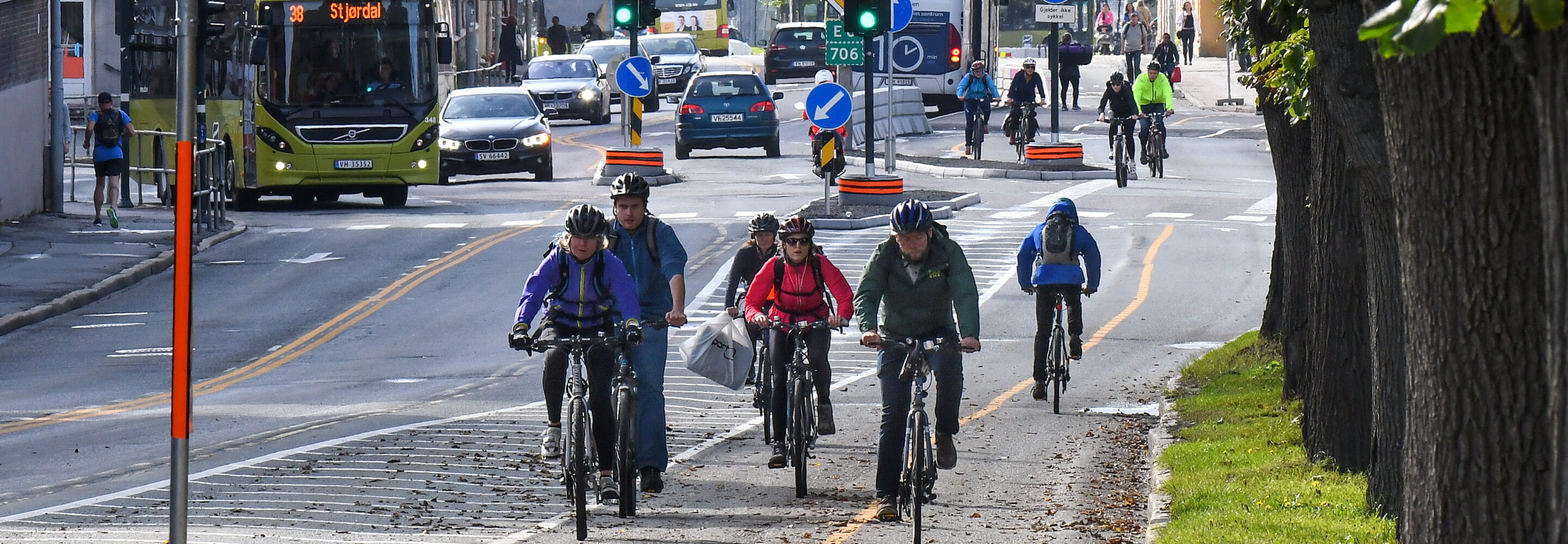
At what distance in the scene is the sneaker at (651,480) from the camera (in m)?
10.5

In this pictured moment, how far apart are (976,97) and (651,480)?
82.6 feet

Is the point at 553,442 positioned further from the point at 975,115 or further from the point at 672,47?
the point at 672,47

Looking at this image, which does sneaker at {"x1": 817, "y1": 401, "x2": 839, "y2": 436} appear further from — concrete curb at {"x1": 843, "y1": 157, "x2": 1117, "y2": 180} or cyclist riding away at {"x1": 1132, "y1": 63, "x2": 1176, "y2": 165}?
concrete curb at {"x1": 843, "y1": 157, "x2": 1117, "y2": 180}

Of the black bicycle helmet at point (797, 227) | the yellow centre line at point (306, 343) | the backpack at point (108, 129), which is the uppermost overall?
the backpack at point (108, 129)

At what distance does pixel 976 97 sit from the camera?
35.0m

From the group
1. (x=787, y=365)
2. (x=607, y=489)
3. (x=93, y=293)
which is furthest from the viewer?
(x=93, y=293)

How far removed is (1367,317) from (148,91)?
23.0 m

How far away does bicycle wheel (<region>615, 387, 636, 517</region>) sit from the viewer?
957 centimetres

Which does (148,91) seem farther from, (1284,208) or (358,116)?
(1284,208)

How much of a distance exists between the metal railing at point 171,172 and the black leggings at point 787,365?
39.7 ft

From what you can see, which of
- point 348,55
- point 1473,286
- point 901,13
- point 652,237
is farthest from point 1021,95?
point 1473,286

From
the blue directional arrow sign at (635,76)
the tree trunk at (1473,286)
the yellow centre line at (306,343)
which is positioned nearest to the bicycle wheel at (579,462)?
the tree trunk at (1473,286)

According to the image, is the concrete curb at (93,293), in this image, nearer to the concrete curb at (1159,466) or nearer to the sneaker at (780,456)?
the sneaker at (780,456)

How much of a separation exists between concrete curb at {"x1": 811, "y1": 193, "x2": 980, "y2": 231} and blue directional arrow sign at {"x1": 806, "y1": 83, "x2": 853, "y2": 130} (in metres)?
1.20
